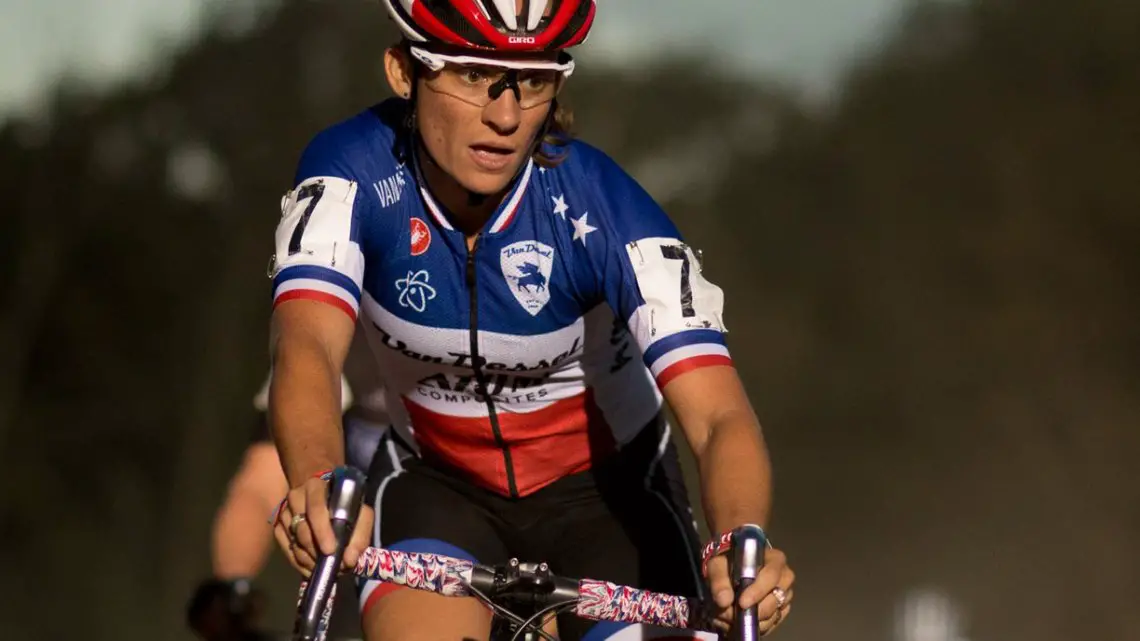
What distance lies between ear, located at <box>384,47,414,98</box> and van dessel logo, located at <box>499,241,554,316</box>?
0.49m

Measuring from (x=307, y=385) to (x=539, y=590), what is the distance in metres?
0.73

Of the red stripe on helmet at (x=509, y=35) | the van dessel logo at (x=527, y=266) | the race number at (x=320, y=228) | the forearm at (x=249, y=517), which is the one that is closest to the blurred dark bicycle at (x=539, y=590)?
the race number at (x=320, y=228)

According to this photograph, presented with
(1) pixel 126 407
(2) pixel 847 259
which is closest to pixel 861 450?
(2) pixel 847 259

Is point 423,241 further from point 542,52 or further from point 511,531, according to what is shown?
point 511,531

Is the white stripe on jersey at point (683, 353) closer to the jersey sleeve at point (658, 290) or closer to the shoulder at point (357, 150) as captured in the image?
the jersey sleeve at point (658, 290)

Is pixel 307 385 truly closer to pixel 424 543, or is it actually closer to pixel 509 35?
pixel 424 543

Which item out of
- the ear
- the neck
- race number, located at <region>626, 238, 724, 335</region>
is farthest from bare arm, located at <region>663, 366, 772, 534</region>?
the ear

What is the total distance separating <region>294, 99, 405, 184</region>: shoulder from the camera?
13.2ft

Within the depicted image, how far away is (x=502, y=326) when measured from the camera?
419 centimetres

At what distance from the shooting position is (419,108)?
407 centimetres

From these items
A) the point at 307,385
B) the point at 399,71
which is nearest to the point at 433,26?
the point at 399,71

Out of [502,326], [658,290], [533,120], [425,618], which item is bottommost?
[425,618]

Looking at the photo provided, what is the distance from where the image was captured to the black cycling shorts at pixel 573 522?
427 centimetres

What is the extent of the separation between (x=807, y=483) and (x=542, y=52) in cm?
1533
